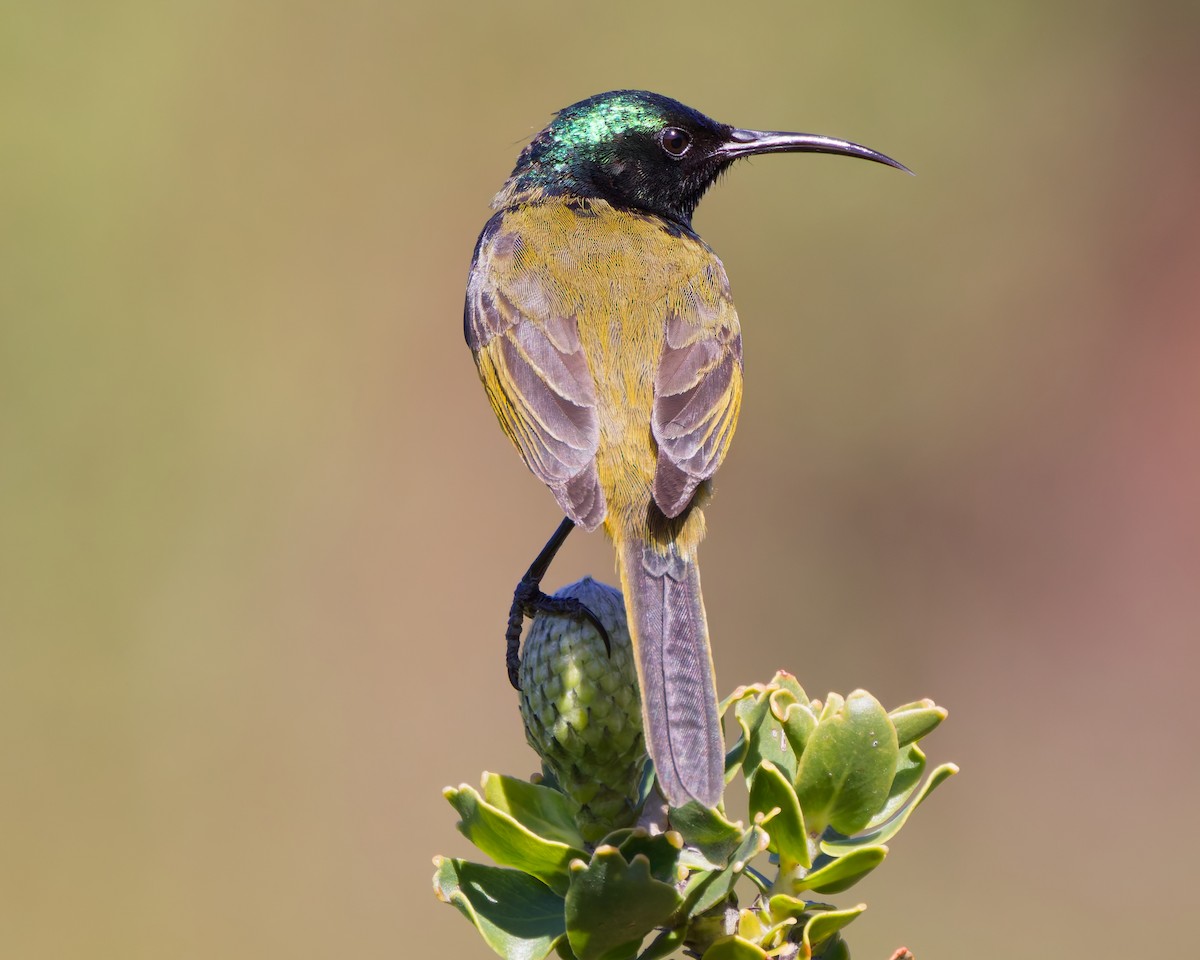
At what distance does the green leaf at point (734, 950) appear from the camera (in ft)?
4.77

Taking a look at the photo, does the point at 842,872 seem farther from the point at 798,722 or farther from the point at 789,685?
the point at 789,685

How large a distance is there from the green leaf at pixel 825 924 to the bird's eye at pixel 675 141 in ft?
9.02

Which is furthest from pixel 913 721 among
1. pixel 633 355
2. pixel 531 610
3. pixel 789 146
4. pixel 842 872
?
pixel 789 146

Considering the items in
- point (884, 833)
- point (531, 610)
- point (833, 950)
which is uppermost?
point (531, 610)

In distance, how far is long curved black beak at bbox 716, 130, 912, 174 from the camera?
3732mm

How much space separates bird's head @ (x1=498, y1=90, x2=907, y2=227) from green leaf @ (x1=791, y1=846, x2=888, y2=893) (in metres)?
2.52

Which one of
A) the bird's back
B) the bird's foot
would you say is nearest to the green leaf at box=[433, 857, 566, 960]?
the bird's foot

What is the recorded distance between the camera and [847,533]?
590 centimetres

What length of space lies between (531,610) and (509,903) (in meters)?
0.86

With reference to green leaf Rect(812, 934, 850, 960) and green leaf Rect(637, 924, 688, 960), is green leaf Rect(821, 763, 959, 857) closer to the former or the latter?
green leaf Rect(812, 934, 850, 960)

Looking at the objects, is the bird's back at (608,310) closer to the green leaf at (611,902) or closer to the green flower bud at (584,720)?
the green flower bud at (584,720)

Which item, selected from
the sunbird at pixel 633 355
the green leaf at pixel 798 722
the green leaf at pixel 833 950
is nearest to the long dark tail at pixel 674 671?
the sunbird at pixel 633 355

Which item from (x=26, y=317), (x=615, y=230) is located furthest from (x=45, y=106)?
(x=615, y=230)

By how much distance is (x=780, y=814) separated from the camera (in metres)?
1.56
